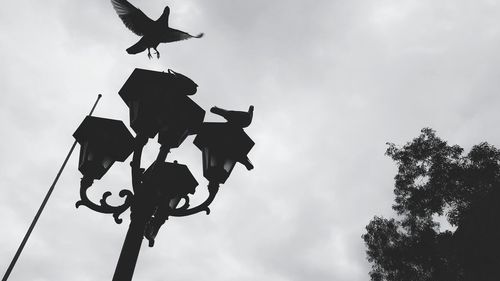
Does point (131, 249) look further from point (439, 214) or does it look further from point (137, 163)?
point (439, 214)

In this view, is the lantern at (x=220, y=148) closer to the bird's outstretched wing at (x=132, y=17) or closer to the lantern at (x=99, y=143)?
the lantern at (x=99, y=143)

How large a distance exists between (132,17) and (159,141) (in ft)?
5.53

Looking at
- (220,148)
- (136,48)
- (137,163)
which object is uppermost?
(136,48)

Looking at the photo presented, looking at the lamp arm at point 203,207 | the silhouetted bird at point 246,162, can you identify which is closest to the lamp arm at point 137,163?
the lamp arm at point 203,207

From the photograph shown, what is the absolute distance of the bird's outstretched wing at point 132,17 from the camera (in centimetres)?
426

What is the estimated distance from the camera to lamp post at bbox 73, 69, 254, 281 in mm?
3432

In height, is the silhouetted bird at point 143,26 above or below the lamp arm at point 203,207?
above

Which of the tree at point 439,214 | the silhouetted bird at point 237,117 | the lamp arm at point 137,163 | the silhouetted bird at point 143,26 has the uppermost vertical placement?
the tree at point 439,214

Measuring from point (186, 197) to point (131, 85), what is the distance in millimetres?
1290

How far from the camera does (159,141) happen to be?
3.76 meters

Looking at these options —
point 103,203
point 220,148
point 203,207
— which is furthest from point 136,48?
point 203,207

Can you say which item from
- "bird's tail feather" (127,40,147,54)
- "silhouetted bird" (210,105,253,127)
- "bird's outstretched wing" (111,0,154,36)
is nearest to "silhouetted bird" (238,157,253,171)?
"silhouetted bird" (210,105,253,127)

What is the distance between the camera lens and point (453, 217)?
58.5 feet

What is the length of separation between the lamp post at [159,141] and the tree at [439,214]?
14.7 m
